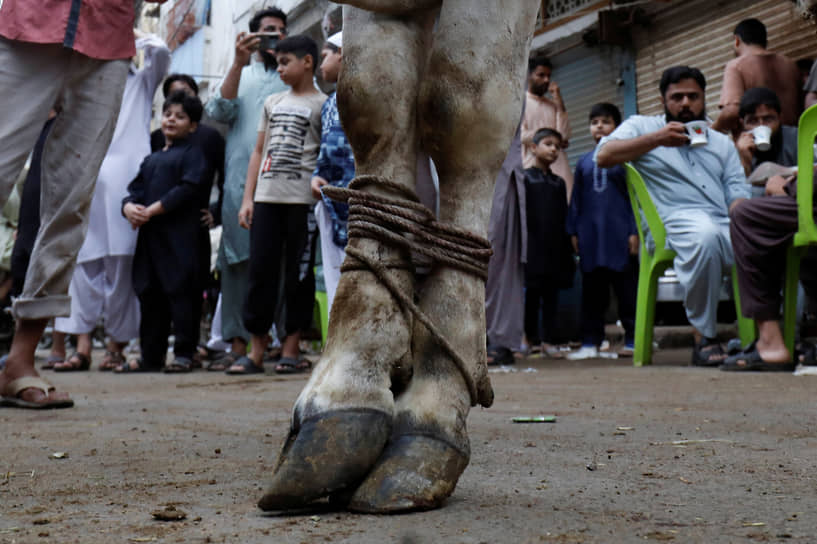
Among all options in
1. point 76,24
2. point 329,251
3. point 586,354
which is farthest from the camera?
point 586,354

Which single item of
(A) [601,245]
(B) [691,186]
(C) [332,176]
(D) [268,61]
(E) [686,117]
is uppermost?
(D) [268,61]

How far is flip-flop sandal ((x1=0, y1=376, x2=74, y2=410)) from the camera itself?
2449 millimetres

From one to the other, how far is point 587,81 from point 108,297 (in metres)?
5.54

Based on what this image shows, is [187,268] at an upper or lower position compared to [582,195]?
lower

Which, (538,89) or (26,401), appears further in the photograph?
(538,89)

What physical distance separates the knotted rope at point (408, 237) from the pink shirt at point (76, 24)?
60.7 inches

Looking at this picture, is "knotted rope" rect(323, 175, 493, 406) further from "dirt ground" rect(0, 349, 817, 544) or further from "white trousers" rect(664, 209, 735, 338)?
"white trousers" rect(664, 209, 735, 338)

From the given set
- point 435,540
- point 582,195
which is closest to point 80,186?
point 435,540

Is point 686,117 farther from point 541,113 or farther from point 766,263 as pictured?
point 541,113

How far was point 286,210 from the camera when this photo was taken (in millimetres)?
4605

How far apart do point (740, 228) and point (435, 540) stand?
341cm

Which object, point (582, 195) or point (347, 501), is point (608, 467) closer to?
point (347, 501)

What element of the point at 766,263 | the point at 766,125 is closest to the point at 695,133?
the point at 766,125

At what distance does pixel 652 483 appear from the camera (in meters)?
1.17
